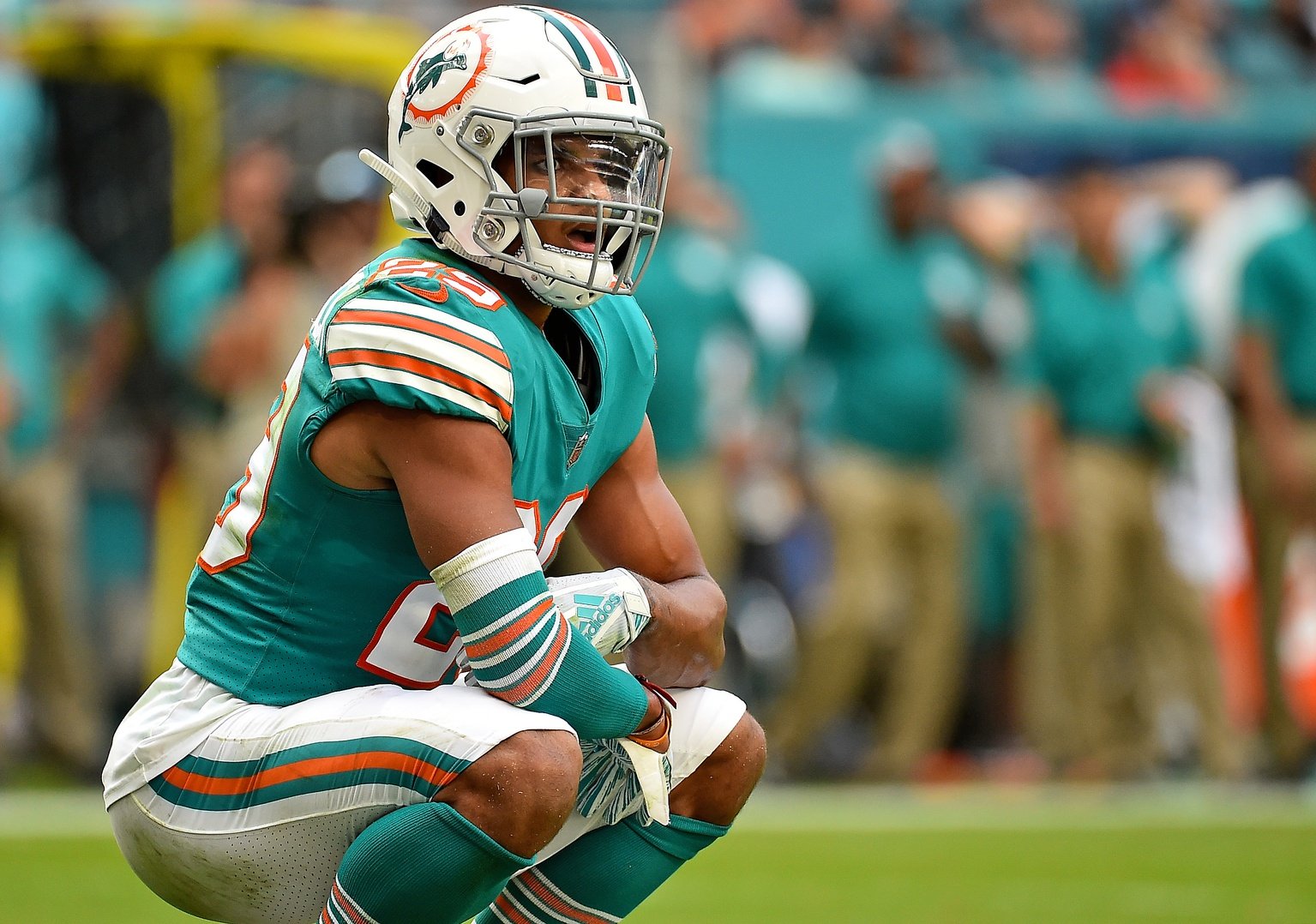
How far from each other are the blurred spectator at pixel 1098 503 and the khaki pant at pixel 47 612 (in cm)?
354

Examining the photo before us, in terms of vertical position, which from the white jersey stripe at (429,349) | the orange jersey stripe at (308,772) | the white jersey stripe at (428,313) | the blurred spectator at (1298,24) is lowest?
the orange jersey stripe at (308,772)

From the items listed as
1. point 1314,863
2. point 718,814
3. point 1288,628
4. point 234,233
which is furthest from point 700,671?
point 1288,628

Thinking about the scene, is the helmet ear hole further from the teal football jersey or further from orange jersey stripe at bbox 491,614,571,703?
orange jersey stripe at bbox 491,614,571,703

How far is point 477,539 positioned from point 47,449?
204 inches

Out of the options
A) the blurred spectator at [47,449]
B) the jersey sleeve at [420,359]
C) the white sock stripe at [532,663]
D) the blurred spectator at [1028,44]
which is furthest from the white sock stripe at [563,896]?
the blurred spectator at [1028,44]

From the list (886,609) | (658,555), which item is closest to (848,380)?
(886,609)

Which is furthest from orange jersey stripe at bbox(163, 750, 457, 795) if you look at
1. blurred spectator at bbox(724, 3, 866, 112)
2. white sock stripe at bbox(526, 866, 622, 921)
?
blurred spectator at bbox(724, 3, 866, 112)

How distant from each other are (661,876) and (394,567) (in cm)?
64

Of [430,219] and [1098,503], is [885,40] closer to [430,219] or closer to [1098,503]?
[1098,503]

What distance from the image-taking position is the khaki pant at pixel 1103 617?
7.57 meters

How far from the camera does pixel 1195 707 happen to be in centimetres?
745

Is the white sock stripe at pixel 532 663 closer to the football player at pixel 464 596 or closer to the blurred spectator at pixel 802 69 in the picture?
the football player at pixel 464 596

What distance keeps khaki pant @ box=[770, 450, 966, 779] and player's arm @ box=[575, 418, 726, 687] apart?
4.50 metres

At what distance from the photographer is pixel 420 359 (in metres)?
2.57
